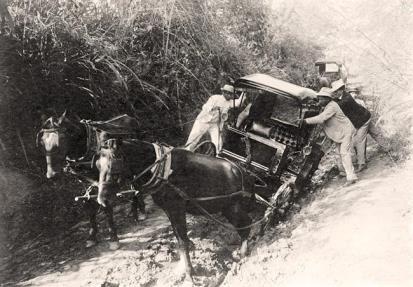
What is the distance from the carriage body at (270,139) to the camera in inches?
255

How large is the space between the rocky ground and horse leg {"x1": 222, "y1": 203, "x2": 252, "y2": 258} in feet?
0.50

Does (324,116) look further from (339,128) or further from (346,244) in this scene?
(346,244)

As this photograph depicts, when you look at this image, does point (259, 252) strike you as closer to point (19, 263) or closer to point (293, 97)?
point (293, 97)

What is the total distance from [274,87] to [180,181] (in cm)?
238

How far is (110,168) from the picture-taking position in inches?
175

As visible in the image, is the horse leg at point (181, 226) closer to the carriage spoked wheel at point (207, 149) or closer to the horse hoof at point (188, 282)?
the horse hoof at point (188, 282)

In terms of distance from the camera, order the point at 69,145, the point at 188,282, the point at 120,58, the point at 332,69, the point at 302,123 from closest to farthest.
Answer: the point at 188,282 → the point at 69,145 → the point at 302,123 → the point at 120,58 → the point at 332,69

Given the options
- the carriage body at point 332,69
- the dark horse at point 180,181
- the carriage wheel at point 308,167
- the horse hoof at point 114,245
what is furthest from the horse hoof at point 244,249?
the carriage body at point 332,69

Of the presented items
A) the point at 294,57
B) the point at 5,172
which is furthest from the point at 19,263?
the point at 294,57

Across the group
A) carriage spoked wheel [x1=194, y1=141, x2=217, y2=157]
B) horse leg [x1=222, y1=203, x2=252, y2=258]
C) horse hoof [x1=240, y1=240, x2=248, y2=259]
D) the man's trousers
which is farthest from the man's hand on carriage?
horse hoof [x1=240, y1=240, x2=248, y2=259]

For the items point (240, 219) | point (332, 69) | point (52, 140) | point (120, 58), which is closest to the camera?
point (52, 140)

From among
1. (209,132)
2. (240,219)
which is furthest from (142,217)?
(240,219)

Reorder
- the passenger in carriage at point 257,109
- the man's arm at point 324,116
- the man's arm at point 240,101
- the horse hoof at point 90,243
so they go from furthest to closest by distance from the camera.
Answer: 1. the man's arm at point 240,101
2. the passenger in carriage at point 257,109
3. the man's arm at point 324,116
4. the horse hoof at point 90,243

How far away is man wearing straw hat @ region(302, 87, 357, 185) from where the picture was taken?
6.91 m
